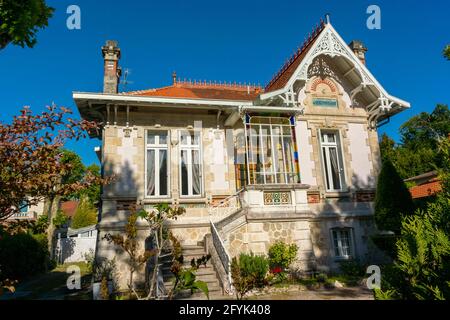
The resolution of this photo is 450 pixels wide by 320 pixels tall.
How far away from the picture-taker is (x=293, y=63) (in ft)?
47.0

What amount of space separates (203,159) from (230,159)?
0.99m

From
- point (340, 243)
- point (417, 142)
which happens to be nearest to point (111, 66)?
point (340, 243)

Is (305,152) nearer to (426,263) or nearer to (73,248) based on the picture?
(426,263)

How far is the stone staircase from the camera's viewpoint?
820cm

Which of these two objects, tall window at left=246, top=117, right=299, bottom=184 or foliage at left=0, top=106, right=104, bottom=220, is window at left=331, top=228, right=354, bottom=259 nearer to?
tall window at left=246, top=117, right=299, bottom=184

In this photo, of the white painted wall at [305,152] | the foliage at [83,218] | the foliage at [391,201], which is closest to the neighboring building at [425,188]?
the foliage at [391,201]

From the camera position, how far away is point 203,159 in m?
A: 11.8

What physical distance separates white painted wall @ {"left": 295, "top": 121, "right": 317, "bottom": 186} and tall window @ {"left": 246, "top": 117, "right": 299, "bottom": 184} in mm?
470

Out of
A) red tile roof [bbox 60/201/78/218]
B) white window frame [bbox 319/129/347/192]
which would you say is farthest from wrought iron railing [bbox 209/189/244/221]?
red tile roof [bbox 60/201/78/218]

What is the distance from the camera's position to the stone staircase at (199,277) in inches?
323

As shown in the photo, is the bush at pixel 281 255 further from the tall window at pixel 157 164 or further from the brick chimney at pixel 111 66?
the brick chimney at pixel 111 66

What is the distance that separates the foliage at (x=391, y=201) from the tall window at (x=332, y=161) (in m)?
2.31
